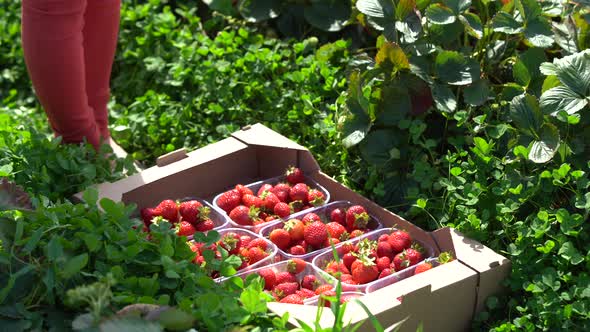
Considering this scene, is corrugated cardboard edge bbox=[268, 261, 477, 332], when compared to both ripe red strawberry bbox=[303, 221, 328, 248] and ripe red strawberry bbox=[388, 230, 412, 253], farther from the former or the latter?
ripe red strawberry bbox=[303, 221, 328, 248]

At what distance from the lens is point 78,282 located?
1.79m

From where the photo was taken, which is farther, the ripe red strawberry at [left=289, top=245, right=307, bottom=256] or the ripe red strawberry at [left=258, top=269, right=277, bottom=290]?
the ripe red strawberry at [left=289, top=245, right=307, bottom=256]

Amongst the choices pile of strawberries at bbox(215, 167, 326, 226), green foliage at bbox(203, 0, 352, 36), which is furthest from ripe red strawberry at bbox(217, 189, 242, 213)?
green foliage at bbox(203, 0, 352, 36)

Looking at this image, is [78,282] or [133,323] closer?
[133,323]

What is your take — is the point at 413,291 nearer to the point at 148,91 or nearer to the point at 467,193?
the point at 467,193

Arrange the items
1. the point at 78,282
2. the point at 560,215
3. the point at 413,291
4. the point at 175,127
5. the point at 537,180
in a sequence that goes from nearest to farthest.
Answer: the point at 78,282, the point at 413,291, the point at 560,215, the point at 537,180, the point at 175,127

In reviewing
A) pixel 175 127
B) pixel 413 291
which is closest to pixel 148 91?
pixel 175 127

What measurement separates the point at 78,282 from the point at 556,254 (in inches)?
44.1

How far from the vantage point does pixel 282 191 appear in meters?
2.70

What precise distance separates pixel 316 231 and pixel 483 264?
449 millimetres

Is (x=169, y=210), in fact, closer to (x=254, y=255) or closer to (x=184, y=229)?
(x=184, y=229)

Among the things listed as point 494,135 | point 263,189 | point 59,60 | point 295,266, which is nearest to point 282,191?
point 263,189

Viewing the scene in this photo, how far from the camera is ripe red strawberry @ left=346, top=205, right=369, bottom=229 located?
2547 mm

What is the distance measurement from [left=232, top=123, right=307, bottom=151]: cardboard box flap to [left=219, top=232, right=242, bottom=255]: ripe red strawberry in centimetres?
41
